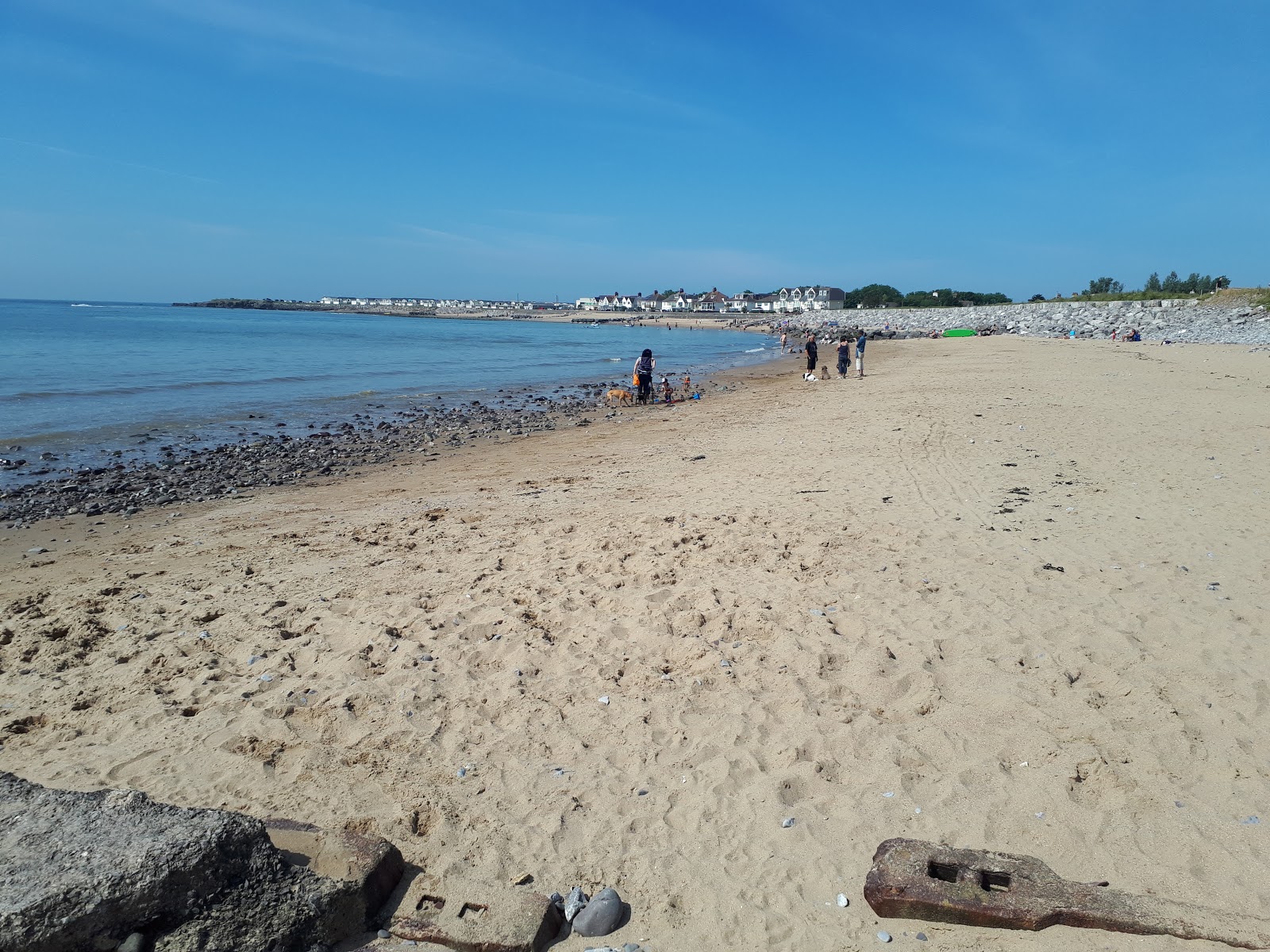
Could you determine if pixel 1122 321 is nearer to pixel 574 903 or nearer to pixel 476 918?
pixel 574 903

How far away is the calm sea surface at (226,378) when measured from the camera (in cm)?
1631

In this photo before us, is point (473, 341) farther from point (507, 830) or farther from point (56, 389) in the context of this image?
point (507, 830)

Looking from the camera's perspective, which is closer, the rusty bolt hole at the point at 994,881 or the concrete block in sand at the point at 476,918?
the concrete block in sand at the point at 476,918

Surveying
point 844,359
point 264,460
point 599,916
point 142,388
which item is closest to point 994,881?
point 599,916

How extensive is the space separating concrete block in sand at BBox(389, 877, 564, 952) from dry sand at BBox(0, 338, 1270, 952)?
15cm

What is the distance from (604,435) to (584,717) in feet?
37.3

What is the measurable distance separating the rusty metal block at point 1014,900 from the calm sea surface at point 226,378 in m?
14.0

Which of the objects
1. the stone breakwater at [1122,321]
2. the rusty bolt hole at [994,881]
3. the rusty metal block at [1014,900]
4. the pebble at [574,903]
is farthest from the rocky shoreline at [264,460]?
the stone breakwater at [1122,321]

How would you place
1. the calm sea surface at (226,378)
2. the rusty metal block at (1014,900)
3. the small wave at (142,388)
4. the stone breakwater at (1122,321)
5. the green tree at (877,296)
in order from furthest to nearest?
the green tree at (877,296), the stone breakwater at (1122,321), the small wave at (142,388), the calm sea surface at (226,378), the rusty metal block at (1014,900)

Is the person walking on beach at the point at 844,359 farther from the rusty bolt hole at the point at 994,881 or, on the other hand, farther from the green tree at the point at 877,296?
the green tree at the point at 877,296

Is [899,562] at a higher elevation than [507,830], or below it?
higher

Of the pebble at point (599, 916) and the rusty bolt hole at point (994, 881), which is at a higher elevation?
the rusty bolt hole at point (994, 881)

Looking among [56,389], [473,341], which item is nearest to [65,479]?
[56,389]

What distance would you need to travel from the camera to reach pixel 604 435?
51.0ft
